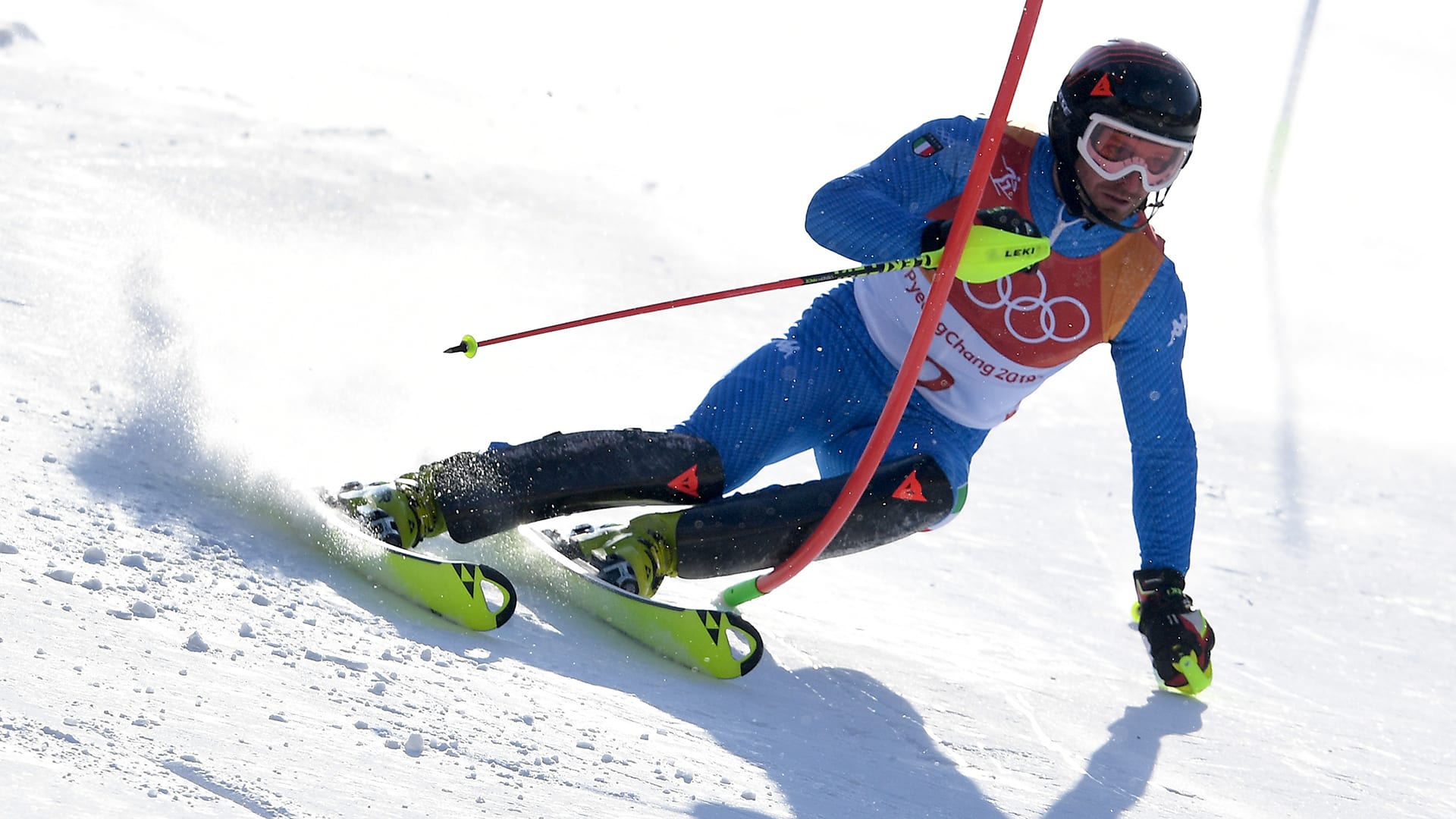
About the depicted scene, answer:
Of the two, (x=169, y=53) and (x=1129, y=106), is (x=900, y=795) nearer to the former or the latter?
(x=1129, y=106)

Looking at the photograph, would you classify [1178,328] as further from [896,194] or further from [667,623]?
[667,623]

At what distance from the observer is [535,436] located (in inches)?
185

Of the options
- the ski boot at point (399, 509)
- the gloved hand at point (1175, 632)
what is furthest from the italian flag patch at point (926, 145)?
the ski boot at point (399, 509)

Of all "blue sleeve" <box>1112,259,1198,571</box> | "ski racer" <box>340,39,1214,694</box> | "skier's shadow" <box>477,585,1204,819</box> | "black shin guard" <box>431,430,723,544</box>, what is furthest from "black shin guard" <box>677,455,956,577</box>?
"blue sleeve" <box>1112,259,1198,571</box>

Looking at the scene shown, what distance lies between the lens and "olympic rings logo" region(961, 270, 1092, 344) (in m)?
3.46

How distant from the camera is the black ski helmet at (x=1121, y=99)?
322 centimetres

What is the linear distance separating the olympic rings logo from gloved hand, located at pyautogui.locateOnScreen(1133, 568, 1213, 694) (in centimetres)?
61

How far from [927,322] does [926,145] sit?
0.51m

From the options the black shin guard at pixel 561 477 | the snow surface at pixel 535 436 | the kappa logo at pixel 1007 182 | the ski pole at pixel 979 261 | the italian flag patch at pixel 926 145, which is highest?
the italian flag patch at pixel 926 145

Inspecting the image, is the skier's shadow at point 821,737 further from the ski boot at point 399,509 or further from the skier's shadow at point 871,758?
the ski boot at point 399,509

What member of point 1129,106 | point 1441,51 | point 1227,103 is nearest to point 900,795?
point 1129,106

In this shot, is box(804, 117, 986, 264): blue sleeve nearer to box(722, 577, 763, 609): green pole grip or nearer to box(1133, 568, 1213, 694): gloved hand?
box(722, 577, 763, 609): green pole grip

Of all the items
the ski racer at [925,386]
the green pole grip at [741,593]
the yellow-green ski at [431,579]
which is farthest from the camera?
the green pole grip at [741,593]

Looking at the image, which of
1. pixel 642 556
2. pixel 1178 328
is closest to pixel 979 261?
pixel 1178 328
